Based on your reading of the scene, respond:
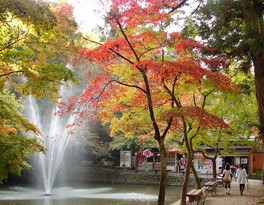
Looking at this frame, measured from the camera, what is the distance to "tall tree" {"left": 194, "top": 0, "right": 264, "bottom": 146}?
7719 millimetres

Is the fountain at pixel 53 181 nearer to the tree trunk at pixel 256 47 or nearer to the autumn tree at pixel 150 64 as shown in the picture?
the autumn tree at pixel 150 64

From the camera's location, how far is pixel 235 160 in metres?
31.2

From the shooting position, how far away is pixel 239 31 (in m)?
9.45

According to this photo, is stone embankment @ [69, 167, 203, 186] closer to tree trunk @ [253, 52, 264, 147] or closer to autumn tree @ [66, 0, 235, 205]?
autumn tree @ [66, 0, 235, 205]

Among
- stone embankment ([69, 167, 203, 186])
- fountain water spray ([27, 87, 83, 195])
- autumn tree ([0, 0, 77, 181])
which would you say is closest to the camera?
Answer: autumn tree ([0, 0, 77, 181])

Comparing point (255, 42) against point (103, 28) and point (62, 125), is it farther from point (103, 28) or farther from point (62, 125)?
point (62, 125)

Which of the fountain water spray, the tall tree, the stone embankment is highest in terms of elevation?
the tall tree

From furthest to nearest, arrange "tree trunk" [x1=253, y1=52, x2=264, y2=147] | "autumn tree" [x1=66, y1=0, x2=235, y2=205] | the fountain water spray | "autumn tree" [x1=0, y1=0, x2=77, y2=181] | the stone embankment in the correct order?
the stone embankment
the fountain water spray
"autumn tree" [x1=66, y1=0, x2=235, y2=205]
"tree trunk" [x1=253, y1=52, x2=264, y2=147]
"autumn tree" [x1=0, y1=0, x2=77, y2=181]

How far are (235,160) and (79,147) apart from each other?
15.8 meters

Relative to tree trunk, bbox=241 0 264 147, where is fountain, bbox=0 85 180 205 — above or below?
below

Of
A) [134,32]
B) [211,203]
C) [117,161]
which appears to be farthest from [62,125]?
[134,32]

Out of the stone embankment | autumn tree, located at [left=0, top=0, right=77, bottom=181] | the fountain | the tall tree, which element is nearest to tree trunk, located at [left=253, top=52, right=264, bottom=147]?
the tall tree

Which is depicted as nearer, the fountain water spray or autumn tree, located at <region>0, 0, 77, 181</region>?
autumn tree, located at <region>0, 0, 77, 181</region>

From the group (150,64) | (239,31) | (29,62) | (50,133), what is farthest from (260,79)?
(50,133)
